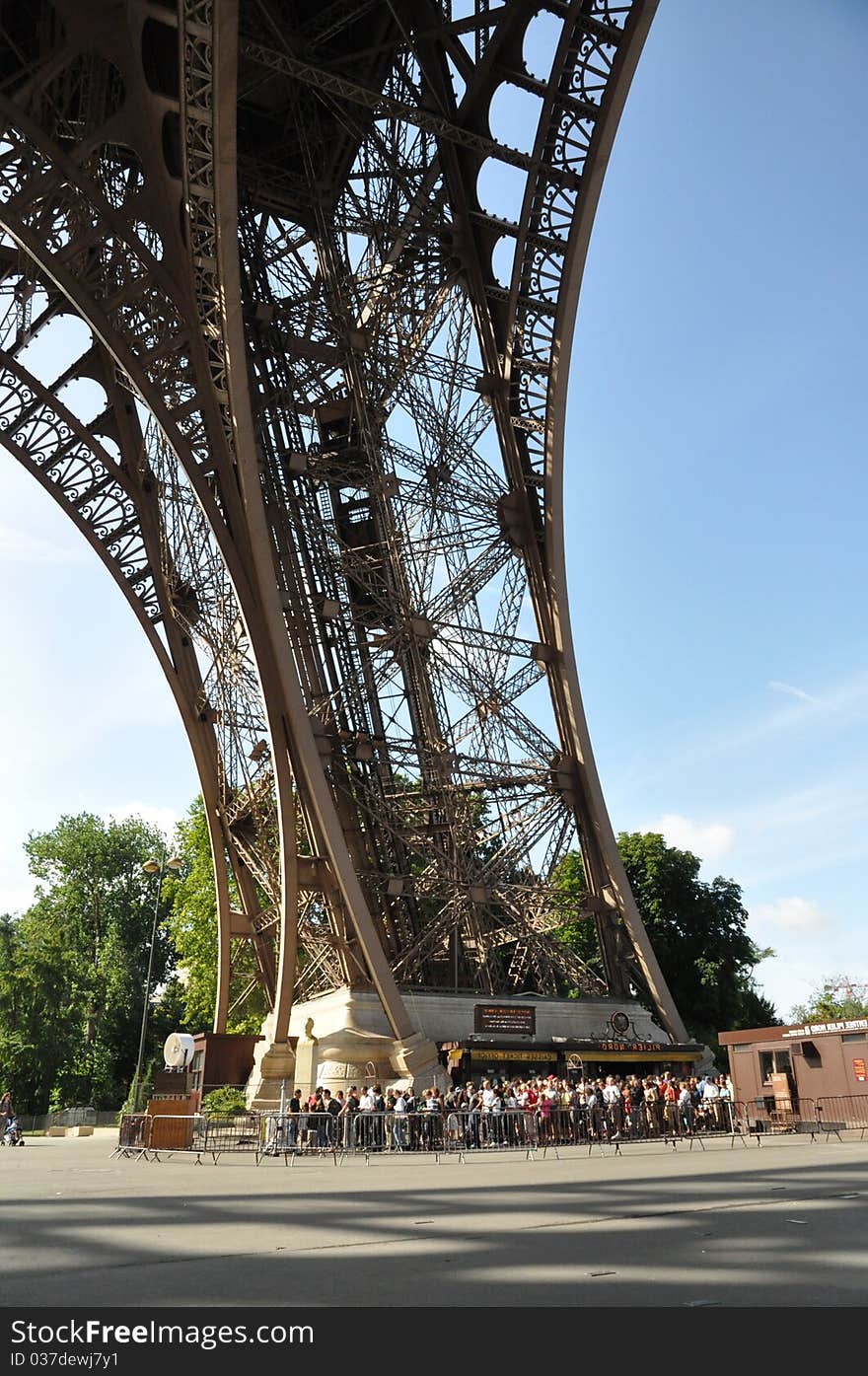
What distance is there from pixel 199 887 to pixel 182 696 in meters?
16.4

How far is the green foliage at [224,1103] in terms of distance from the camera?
73.4 ft

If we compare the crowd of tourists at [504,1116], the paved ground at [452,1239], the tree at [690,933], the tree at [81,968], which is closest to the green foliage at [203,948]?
the tree at [81,968]

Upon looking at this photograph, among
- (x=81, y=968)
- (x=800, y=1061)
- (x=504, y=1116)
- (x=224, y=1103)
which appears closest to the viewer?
(x=504, y=1116)

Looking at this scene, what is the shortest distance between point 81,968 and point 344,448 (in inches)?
1443

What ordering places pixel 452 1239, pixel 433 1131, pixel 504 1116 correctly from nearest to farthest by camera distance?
pixel 452 1239 < pixel 433 1131 < pixel 504 1116

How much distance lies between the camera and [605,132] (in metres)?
23.4

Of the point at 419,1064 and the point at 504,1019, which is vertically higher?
the point at 504,1019

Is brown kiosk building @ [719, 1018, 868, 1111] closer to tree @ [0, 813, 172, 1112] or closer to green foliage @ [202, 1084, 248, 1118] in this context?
green foliage @ [202, 1084, 248, 1118]

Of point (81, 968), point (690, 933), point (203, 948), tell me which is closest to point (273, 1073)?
point (203, 948)

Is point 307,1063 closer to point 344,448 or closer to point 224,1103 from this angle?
point 224,1103

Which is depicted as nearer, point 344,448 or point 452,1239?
point 452,1239

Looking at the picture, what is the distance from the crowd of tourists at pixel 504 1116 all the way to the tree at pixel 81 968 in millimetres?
34448

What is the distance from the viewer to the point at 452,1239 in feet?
21.4

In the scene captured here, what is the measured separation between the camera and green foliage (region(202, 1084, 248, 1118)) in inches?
881
